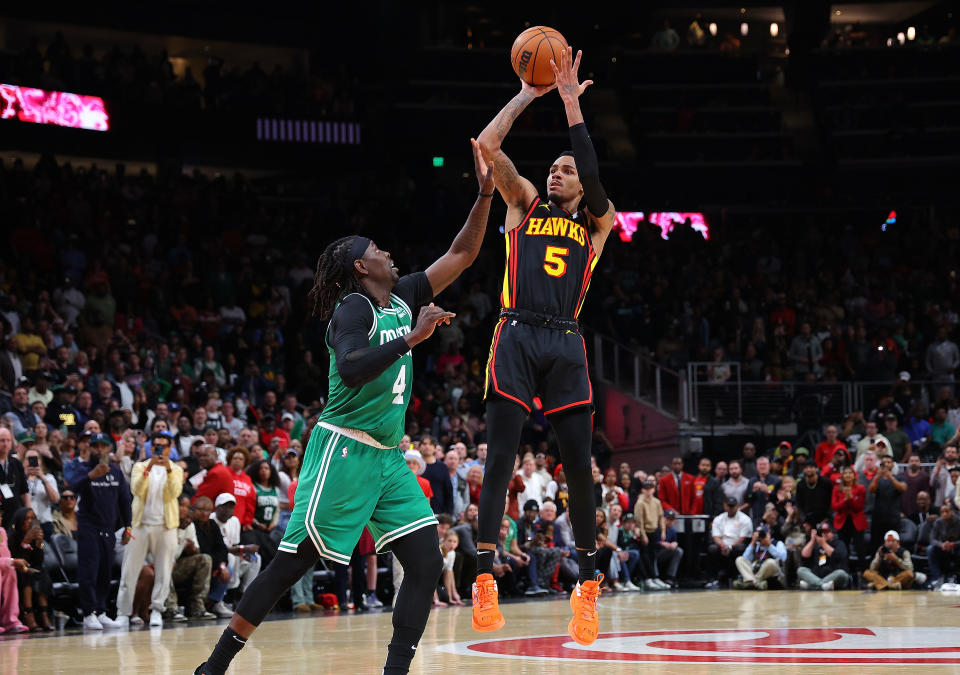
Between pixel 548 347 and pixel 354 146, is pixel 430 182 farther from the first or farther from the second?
pixel 548 347

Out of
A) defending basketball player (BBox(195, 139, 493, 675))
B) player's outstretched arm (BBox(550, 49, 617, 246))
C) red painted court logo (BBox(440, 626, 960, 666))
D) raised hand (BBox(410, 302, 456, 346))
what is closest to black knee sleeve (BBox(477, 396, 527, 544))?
defending basketball player (BBox(195, 139, 493, 675))

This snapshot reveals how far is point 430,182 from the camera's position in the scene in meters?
28.6

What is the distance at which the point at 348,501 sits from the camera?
20.9ft

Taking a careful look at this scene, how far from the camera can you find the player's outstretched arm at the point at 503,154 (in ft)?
23.6

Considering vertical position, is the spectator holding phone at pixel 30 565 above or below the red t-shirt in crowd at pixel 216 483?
below

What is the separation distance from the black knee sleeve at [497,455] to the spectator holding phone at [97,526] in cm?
709

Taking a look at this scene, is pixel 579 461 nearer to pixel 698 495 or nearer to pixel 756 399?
pixel 698 495

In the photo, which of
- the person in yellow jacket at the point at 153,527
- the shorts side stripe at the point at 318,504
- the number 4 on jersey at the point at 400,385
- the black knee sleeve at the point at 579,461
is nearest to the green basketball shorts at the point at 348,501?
the shorts side stripe at the point at 318,504

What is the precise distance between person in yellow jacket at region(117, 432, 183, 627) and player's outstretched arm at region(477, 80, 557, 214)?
7182 mm

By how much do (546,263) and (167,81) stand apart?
2023cm

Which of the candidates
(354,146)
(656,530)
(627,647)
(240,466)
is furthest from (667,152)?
(627,647)

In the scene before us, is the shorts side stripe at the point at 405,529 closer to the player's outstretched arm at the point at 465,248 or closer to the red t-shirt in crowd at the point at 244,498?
the player's outstretched arm at the point at 465,248

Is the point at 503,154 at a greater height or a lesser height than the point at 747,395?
greater

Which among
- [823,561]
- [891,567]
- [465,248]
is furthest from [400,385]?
[891,567]
